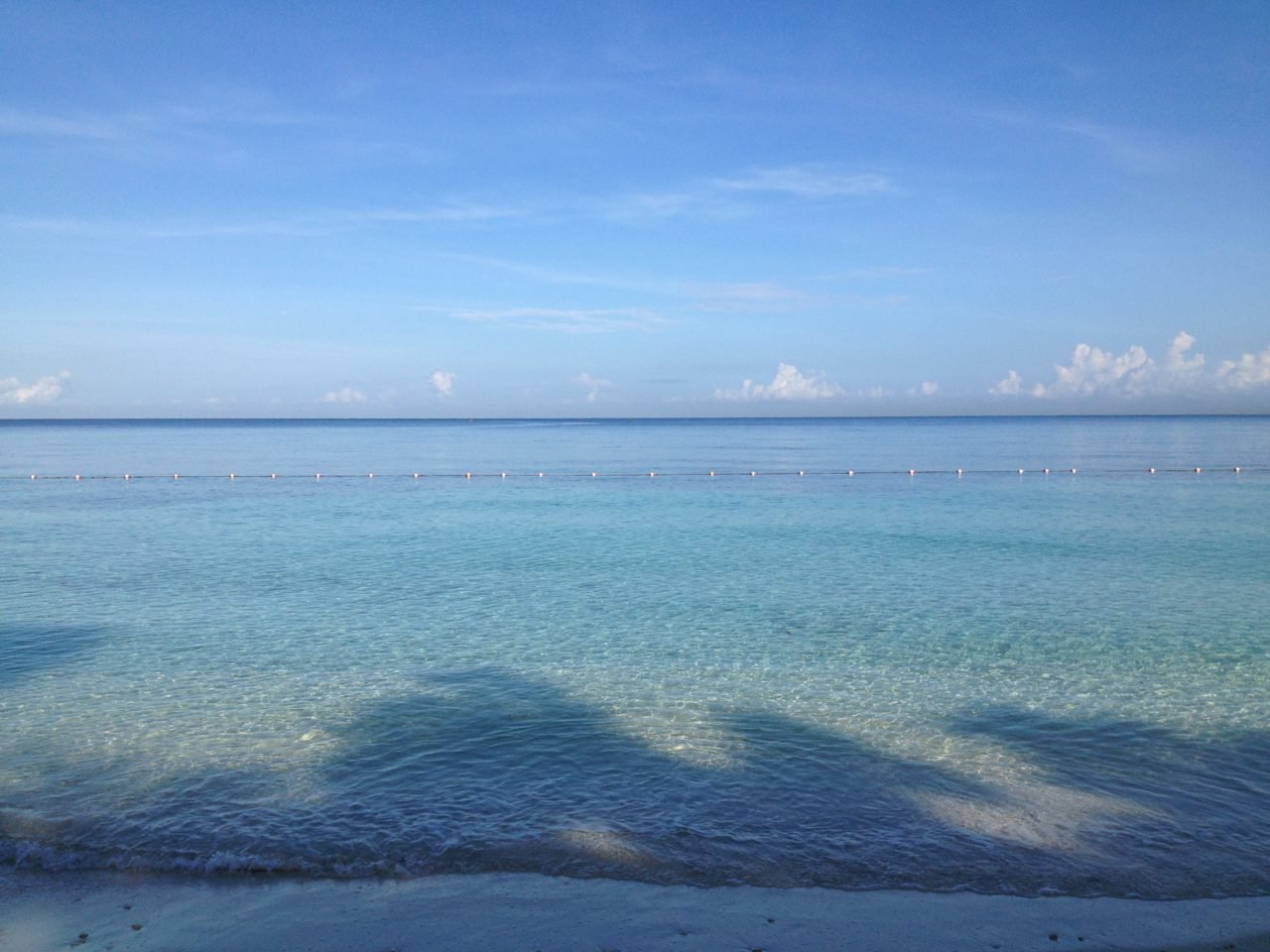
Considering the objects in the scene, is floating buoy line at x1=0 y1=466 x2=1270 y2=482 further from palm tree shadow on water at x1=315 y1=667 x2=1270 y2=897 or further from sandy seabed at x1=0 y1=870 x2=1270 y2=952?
sandy seabed at x1=0 y1=870 x2=1270 y2=952

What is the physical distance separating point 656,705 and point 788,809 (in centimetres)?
338

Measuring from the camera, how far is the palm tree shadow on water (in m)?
7.39

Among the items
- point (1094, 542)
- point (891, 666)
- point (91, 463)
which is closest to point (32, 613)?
point (891, 666)

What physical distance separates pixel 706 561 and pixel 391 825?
15.5 meters

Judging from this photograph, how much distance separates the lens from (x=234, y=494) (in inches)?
1617

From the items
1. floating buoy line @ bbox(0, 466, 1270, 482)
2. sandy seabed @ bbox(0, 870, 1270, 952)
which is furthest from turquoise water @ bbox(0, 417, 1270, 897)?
floating buoy line @ bbox(0, 466, 1270, 482)

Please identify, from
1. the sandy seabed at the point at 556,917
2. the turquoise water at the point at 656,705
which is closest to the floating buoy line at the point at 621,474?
the turquoise water at the point at 656,705

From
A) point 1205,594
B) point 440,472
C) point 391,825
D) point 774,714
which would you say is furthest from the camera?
point 440,472

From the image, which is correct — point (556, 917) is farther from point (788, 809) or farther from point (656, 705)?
point (656, 705)

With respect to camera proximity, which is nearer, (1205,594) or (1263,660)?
(1263,660)

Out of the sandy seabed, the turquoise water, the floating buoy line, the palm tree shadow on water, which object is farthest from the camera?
the floating buoy line

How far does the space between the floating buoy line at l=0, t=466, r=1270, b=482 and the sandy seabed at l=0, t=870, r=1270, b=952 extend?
42.7 m

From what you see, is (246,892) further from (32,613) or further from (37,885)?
(32,613)

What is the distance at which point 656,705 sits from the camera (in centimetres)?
1167
